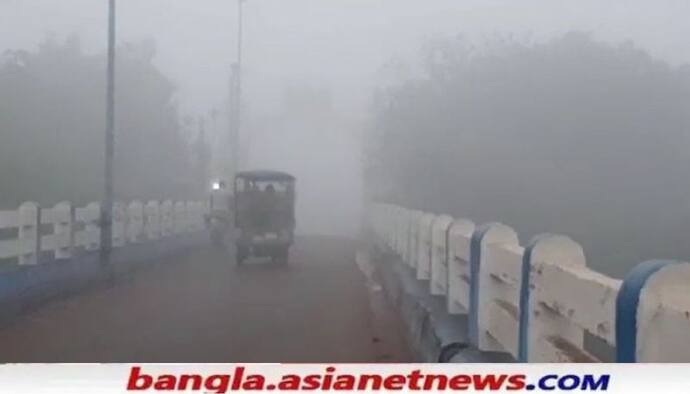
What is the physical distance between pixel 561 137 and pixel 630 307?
4.87 feet

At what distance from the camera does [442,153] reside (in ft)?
15.5

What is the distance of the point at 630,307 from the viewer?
3.12 m

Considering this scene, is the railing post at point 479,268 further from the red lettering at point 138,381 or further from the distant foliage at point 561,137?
the red lettering at point 138,381

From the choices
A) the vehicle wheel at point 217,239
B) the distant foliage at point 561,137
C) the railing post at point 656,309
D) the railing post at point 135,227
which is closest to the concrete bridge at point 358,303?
the railing post at point 656,309

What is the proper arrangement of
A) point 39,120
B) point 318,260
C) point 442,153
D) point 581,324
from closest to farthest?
point 581,324
point 442,153
point 39,120
point 318,260

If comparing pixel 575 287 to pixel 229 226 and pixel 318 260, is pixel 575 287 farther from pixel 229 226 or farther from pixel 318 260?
pixel 229 226

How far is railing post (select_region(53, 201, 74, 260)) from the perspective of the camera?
39.0 feet

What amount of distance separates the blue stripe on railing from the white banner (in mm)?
110

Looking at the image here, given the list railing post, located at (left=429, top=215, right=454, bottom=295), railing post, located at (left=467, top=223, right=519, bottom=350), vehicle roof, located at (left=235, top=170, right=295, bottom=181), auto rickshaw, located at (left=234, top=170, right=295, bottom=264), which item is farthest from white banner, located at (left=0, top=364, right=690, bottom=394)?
auto rickshaw, located at (left=234, top=170, right=295, bottom=264)

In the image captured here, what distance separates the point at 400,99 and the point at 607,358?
1253mm

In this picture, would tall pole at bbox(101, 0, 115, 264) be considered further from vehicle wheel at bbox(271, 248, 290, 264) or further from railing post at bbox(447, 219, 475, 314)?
railing post at bbox(447, 219, 475, 314)

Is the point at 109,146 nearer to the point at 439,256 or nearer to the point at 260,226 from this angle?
the point at 439,256

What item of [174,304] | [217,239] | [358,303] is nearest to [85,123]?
[174,304]

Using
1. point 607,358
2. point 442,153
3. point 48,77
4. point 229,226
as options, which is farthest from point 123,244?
point 607,358
